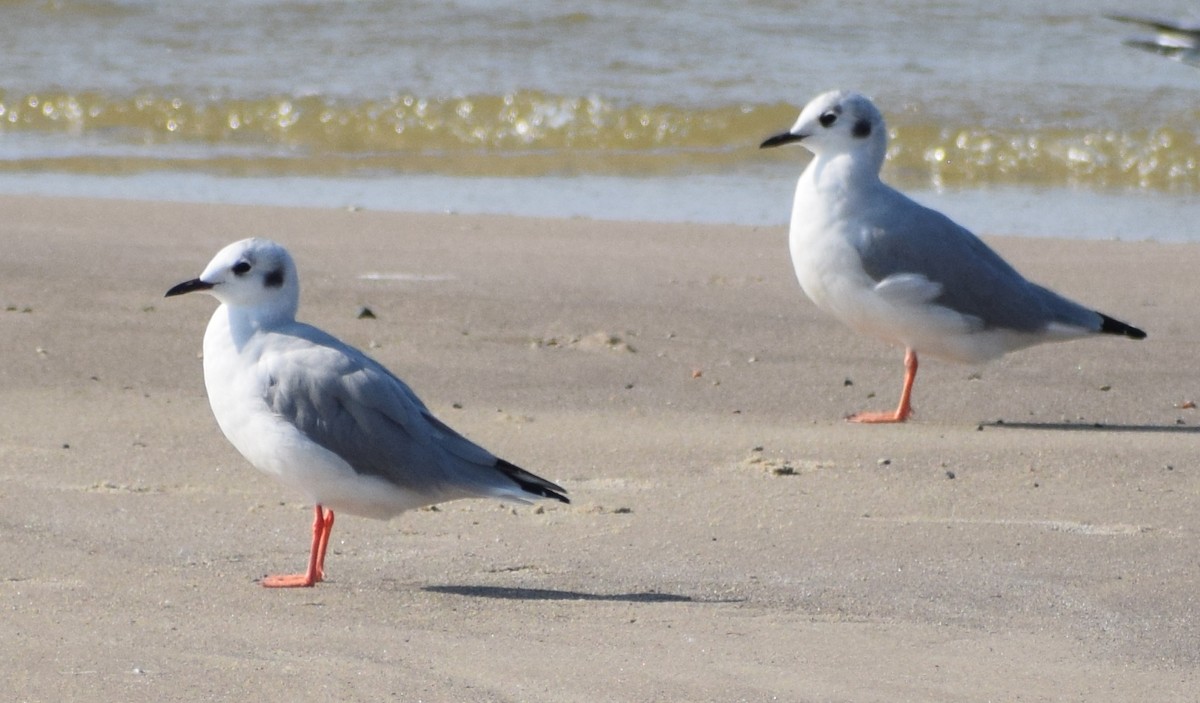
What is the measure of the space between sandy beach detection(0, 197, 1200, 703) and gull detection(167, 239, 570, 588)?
23 cm

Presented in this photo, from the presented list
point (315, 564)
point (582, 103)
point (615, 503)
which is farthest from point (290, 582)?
point (582, 103)

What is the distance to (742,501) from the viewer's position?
5.43 m

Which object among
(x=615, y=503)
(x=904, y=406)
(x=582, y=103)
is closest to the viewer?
(x=615, y=503)

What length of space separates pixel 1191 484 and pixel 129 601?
326 centimetres

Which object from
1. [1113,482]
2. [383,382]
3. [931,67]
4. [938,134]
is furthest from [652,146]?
[383,382]

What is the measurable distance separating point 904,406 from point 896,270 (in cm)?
50

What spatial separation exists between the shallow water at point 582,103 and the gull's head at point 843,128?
3.95m

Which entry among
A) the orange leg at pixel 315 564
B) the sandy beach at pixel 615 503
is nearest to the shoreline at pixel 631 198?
the sandy beach at pixel 615 503

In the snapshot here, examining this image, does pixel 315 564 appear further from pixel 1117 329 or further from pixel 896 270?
pixel 1117 329

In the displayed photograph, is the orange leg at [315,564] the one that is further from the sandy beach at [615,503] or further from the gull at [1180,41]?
A: the gull at [1180,41]

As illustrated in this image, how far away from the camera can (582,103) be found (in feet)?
50.6

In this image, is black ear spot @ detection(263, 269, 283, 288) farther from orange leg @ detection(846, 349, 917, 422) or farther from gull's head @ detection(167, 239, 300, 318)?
orange leg @ detection(846, 349, 917, 422)

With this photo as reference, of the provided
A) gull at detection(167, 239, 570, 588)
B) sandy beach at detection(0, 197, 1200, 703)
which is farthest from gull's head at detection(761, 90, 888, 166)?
gull at detection(167, 239, 570, 588)

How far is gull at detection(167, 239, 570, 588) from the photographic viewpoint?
455cm
